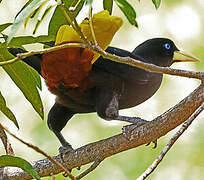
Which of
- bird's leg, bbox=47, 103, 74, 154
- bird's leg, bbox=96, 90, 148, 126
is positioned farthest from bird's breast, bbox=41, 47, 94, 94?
bird's leg, bbox=47, 103, 74, 154

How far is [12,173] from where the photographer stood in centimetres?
178

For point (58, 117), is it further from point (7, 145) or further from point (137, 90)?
point (7, 145)

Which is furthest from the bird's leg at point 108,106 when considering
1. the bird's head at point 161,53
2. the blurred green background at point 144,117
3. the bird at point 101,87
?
the blurred green background at point 144,117

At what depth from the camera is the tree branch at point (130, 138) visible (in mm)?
1649

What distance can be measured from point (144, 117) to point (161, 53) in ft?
1.35

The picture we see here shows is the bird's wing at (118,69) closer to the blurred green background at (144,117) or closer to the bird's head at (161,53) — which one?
the bird's head at (161,53)

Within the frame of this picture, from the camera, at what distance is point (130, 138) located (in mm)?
1746

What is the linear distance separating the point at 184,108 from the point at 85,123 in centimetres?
124

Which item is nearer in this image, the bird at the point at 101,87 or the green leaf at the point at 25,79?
the green leaf at the point at 25,79

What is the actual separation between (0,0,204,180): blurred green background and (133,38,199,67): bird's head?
0.27 m

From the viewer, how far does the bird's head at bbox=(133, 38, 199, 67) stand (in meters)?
2.59

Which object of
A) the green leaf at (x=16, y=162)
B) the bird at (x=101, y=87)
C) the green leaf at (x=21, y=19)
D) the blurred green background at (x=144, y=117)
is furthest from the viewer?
the blurred green background at (x=144, y=117)

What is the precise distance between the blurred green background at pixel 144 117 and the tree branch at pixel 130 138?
850 millimetres

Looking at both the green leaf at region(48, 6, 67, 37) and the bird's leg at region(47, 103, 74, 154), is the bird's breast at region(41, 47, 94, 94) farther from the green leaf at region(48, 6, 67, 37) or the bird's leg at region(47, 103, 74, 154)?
the green leaf at region(48, 6, 67, 37)
